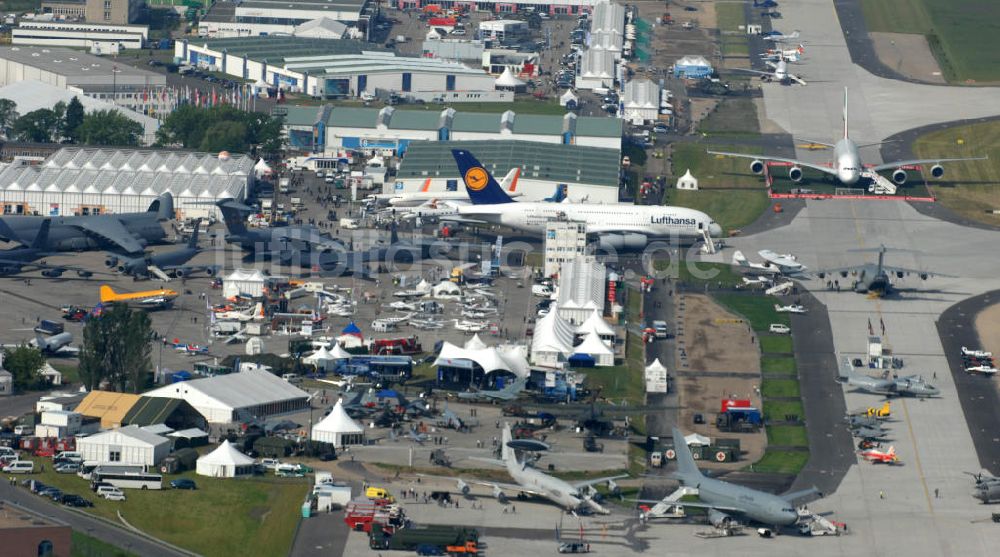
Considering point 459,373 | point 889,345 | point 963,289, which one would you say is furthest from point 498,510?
point 963,289

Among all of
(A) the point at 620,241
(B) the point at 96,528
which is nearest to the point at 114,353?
(B) the point at 96,528

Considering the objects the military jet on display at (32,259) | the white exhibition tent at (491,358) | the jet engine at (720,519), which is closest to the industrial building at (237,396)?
the white exhibition tent at (491,358)

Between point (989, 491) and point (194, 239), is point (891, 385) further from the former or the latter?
point (194, 239)

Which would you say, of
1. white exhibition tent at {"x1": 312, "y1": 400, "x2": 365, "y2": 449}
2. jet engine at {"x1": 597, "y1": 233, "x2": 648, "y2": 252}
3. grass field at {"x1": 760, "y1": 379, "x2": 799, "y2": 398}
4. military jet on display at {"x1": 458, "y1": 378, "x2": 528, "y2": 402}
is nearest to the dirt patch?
grass field at {"x1": 760, "y1": 379, "x2": 799, "y2": 398}

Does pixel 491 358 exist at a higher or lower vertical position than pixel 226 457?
higher

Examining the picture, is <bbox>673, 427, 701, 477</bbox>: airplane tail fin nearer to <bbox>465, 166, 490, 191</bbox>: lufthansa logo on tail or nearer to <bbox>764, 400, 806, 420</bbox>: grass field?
<bbox>764, 400, 806, 420</bbox>: grass field
